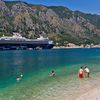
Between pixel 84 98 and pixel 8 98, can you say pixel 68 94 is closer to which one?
pixel 84 98

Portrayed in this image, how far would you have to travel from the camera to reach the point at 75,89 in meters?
43.3

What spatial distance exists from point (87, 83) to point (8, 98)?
53.9 feet

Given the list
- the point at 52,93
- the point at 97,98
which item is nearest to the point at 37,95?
the point at 52,93

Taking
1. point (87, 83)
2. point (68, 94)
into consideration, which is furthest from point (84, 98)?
point (87, 83)

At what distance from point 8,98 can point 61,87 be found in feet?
33.5

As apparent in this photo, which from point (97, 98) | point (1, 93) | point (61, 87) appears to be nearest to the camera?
point (97, 98)

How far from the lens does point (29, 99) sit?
36781 millimetres

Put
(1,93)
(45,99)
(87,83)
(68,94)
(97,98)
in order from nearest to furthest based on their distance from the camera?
(97,98), (45,99), (68,94), (1,93), (87,83)

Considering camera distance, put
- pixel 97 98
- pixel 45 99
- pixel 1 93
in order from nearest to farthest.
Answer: pixel 97 98 → pixel 45 99 → pixel 1 93

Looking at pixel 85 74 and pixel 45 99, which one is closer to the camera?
pixel 45 99

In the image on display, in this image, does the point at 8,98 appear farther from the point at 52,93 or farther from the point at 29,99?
the point at 52,93

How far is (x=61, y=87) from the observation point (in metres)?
45.6

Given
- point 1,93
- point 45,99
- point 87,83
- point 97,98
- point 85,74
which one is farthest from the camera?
point 85,74

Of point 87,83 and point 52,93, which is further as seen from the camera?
point 87,83
